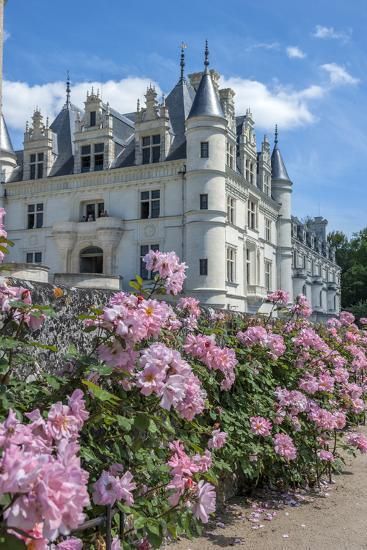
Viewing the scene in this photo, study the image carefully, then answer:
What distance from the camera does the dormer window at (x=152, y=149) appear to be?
3153cm

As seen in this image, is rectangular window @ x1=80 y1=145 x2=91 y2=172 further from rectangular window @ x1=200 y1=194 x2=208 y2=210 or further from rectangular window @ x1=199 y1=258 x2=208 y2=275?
rectangular window @ x1=199 y1=258 x2=208 y2=275

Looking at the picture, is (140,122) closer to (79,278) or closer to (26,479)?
(79,278)

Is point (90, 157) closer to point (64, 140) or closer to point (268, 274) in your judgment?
point (64, 140)

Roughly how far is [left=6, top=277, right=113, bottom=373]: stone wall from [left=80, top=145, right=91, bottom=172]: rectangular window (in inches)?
1178

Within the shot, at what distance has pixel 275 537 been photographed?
15.6ft

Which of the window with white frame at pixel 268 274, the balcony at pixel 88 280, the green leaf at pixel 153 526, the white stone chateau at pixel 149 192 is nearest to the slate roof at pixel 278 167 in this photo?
the white stone chateau at pixel 149 192

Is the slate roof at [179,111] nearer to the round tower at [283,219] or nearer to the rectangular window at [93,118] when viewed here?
the rectangular window at [93,118]

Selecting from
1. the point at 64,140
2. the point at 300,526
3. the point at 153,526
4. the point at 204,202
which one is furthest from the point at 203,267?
the point at 153,526

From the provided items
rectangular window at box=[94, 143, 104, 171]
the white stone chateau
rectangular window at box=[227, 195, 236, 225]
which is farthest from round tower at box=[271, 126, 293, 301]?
rectangular window at box=[94, 143, 104, 171]

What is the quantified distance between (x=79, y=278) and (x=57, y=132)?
19.5 metres

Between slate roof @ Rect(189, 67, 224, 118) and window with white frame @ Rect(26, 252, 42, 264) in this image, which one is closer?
slate roof @ Rect(189, 67, 224, 118)

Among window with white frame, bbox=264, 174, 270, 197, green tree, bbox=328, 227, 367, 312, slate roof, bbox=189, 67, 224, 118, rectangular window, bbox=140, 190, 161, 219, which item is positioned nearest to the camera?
slate roof, bbox=189, 67, 224, 118

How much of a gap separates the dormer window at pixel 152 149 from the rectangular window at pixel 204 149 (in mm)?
2876

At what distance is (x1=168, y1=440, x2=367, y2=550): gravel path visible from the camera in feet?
15.1
